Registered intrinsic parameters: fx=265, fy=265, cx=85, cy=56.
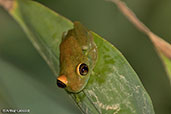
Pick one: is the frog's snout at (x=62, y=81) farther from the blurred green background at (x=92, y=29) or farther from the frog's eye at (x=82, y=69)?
the blurred green background at (x=92, y=29)

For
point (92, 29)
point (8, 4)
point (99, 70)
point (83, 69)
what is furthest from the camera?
point (92, 29)

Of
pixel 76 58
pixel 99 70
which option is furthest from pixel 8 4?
pixel 99 70

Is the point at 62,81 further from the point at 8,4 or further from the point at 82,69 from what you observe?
the point at 8,4

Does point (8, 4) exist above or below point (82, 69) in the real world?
above

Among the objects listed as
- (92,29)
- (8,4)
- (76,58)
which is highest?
(8,4)

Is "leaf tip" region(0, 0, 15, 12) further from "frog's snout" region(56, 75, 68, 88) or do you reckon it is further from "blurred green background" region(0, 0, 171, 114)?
"frog's snout" region(56, 75, 68, 88)

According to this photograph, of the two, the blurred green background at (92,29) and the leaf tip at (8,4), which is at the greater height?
the leaf tip at (8,4)

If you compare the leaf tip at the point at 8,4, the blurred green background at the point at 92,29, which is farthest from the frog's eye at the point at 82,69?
the leaf tip at the point at 8,4

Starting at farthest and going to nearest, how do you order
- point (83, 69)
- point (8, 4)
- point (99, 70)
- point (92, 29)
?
point (92, 29), point (8, 4), point (83, 69), point (99, 70)
